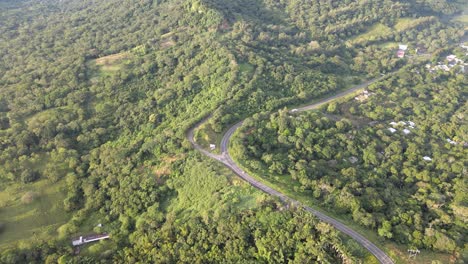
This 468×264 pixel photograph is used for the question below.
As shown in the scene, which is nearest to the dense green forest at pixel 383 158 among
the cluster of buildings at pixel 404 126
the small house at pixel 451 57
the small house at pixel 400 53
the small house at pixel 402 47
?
the cluster of buildings at pixel 404 126

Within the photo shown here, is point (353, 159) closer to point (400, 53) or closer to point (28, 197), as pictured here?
point (28, 197)

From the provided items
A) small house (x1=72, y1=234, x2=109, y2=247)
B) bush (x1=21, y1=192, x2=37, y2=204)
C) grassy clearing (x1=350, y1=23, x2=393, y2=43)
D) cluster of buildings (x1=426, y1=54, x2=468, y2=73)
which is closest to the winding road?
small house (x1=72, y1=234, x2=109, y2=247)

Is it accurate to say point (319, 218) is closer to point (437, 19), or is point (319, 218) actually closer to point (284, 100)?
point (284, 100)

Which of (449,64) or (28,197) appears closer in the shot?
(28,197)

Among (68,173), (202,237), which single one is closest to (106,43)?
(68,173)

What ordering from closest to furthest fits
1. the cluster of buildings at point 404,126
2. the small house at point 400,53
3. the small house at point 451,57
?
the cluster of buildings at point 404,126
the small house at point 451,57
the small house at point 400,53

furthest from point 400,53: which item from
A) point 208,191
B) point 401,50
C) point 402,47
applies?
point 208,191

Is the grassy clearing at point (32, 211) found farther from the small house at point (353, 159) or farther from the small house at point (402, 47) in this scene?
the small house at point (402, 47)
